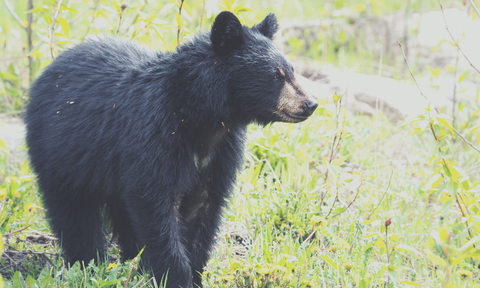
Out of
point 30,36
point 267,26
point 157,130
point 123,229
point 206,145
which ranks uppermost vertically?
point 267,26

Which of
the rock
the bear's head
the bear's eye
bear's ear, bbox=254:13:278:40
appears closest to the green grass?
the bear's head

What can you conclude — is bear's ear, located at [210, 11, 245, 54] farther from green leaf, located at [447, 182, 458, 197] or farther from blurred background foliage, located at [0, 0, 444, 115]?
blurred background foliage, located at [0, 0, 444, 115]

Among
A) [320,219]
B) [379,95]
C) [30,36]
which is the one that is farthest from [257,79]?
[379,95]

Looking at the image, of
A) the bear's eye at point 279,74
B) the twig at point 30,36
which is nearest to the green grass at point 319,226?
the bear's eye at point 279,74

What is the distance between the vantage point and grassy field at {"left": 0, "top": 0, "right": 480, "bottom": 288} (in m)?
2.47

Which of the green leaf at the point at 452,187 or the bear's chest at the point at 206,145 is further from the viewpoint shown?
the bear's chest at the point at 206,145

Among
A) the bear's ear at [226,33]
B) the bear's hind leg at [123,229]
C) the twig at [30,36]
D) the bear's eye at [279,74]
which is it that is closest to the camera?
the bear's ear at [226,33]

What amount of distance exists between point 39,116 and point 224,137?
128 cm

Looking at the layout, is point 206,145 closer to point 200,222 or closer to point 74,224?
point 200,222

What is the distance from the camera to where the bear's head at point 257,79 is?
2740mm

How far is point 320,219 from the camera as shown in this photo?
9.57 feet

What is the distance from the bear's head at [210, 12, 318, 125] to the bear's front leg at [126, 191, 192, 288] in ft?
2.32

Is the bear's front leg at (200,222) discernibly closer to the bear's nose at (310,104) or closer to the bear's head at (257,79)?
the bear's head at (257,79)

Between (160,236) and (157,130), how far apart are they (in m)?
0.61
